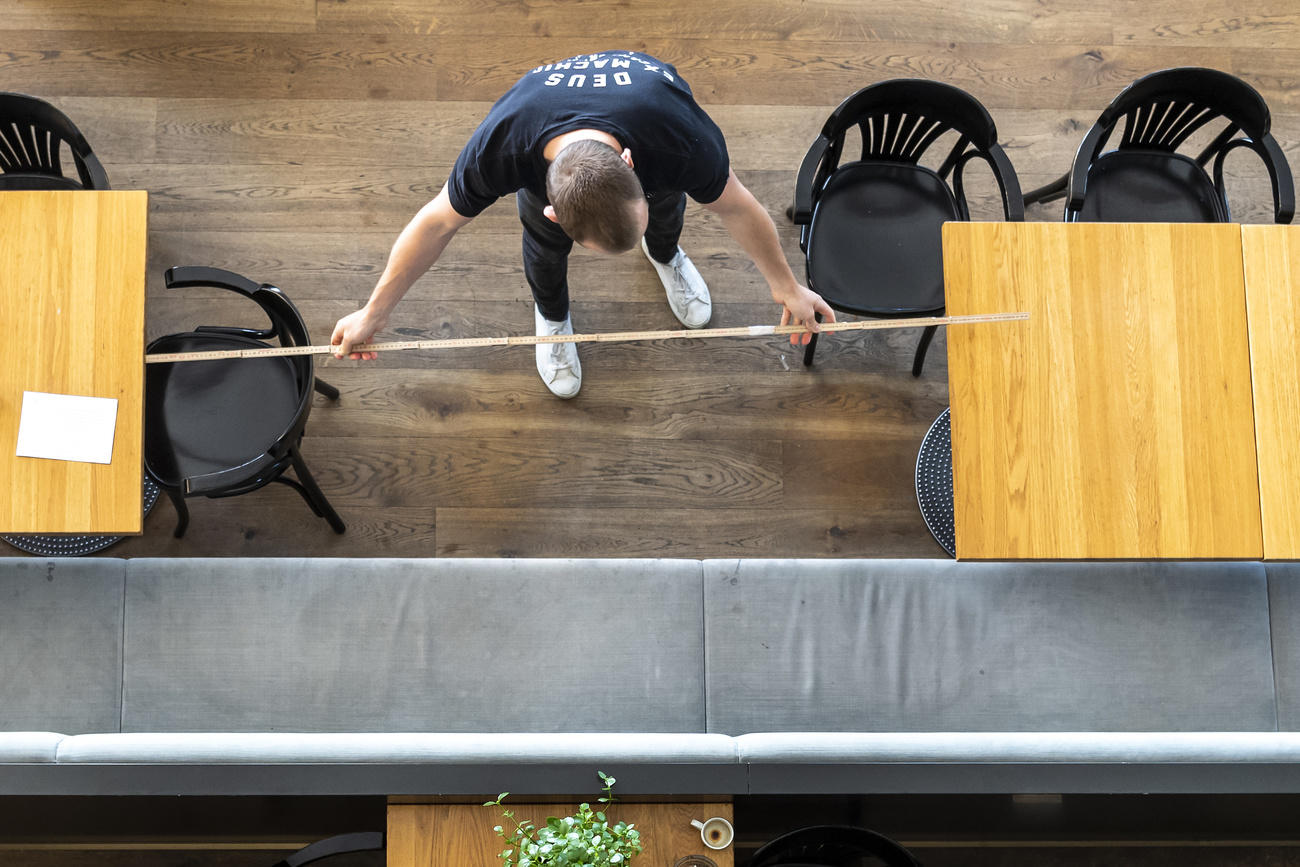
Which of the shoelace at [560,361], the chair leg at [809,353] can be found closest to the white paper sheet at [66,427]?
the shoelace at [560,361]

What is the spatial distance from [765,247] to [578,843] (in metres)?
1.49

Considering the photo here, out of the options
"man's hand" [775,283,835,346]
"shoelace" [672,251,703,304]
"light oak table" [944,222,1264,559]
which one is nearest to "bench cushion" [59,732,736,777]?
"light oak table" [944,222,1264,559]

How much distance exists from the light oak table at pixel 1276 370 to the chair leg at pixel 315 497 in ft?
8.66

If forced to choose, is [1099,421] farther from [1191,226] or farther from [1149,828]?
[1149,828]

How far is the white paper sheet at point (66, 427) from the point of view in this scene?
226 centimetres

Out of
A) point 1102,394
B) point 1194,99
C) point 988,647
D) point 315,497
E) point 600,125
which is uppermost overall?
point 1194,99

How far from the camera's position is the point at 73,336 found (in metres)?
2.29

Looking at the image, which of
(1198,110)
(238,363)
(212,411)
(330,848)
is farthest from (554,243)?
(1198,110)

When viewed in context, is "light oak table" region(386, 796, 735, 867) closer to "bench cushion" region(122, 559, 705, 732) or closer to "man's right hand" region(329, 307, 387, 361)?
"bench cushion" region(122, 559, 705, 732)

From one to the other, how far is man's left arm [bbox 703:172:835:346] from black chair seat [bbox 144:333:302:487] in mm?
1328

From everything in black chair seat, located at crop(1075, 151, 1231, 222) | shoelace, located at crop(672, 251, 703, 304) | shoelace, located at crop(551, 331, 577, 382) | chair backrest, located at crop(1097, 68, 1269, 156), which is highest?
chair backrest, located at crop(1097, 68, 1269, 156)

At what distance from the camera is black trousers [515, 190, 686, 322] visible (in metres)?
2.39

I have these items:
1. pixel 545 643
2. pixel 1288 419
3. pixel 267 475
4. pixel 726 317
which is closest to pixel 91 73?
pixel 267 475

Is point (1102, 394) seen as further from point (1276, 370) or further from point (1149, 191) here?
point (1149, 191)
